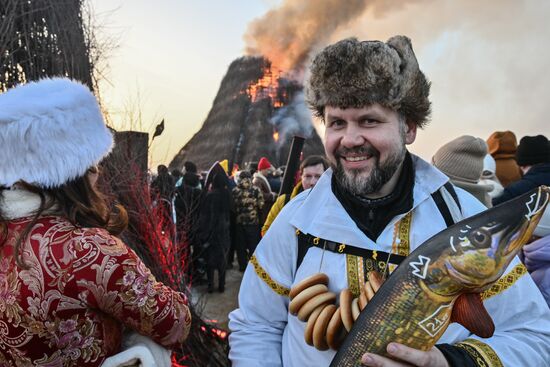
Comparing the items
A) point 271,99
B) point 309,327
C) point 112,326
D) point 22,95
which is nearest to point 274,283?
point 309,327

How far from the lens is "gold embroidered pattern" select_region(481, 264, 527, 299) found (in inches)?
45.8

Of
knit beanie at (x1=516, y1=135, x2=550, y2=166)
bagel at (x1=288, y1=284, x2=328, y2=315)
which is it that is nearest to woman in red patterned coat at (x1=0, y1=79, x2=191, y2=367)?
bagel at (x1=288, y1=284, x2=328, y2=315)

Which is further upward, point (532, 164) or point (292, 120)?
point (532, 164)

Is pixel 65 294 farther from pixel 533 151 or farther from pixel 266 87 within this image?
pixel 266 87

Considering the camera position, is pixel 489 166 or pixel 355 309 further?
pixel 489 166

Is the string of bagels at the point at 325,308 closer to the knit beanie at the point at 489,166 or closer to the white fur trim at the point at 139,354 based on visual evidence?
the white fur trim at the point at 139,354

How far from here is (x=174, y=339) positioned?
146cm

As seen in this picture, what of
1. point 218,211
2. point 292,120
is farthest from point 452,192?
point 292,120

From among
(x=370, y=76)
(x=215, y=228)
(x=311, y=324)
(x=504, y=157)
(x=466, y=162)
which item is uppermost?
(x=370, y=76)

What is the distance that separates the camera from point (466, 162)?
2719mm

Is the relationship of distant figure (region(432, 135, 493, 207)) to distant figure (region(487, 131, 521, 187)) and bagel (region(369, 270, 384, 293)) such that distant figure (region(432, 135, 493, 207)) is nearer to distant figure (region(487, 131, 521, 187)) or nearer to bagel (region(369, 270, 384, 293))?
distant figure (region(487, 131, 521, 187))

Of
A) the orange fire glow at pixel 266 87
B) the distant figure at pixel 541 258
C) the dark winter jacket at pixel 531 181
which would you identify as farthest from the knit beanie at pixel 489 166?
the orange fire glow at pixel 266 87

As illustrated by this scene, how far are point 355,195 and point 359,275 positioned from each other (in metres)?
0.30

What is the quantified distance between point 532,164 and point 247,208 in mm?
4628
